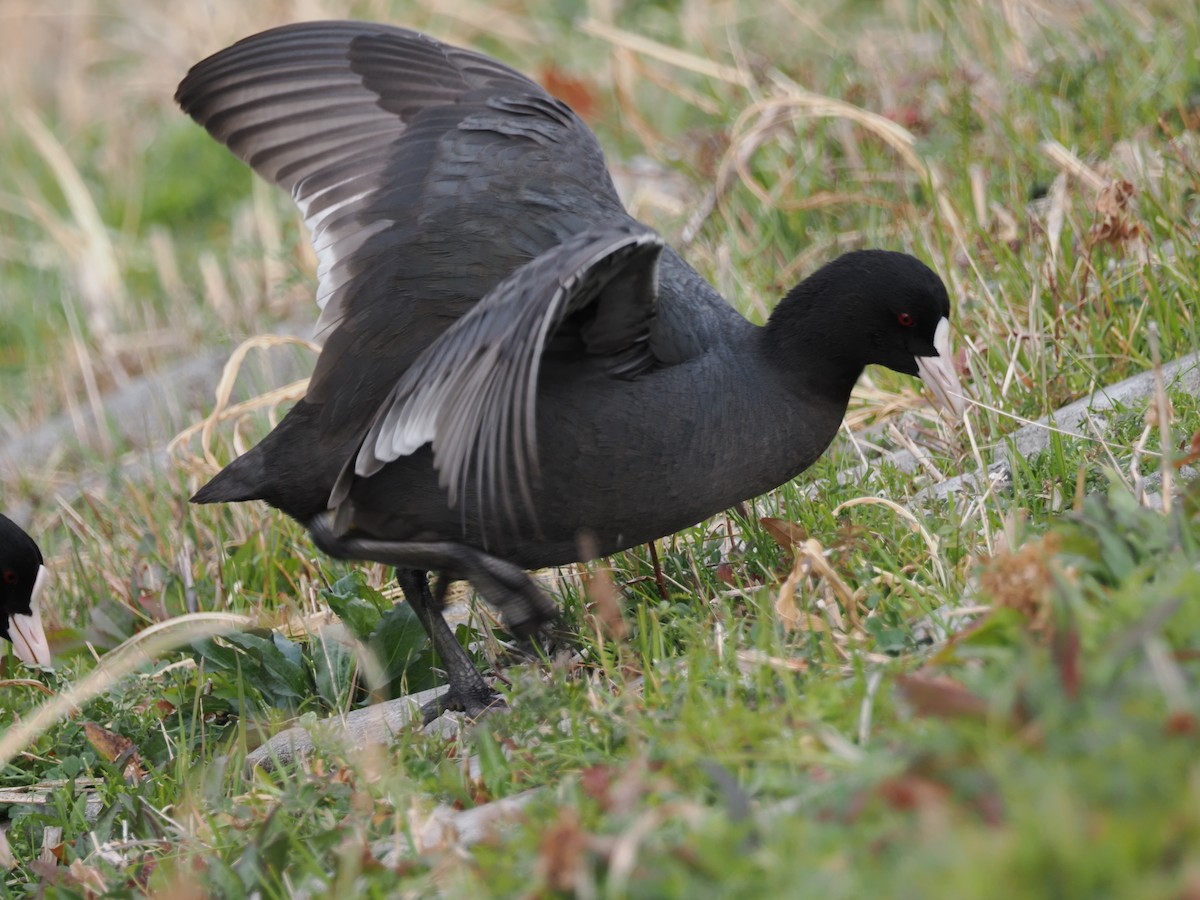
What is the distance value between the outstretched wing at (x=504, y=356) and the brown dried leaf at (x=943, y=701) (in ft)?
3.01

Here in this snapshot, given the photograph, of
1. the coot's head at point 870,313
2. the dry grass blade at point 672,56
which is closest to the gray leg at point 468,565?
the coot's head at point 870,313

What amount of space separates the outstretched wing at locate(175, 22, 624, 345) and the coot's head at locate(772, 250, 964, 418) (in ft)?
1.77

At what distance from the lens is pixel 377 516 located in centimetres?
341

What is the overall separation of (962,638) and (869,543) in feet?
2.49

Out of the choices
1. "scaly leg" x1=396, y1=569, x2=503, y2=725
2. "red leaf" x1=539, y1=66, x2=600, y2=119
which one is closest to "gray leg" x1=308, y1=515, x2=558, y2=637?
"scaly leg" x1=396, y1=569, x2=503, y2=725

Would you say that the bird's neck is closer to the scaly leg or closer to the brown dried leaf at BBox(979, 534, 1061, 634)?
the scaly leg

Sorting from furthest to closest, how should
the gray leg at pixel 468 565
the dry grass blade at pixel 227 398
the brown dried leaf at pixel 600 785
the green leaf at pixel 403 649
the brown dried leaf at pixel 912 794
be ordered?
the dry grass blade at pixel 227 398, the green leaf at pixel 403 649, the gray leg at pixel 468 565, the brown dried leaf at pixel 600 785, the brown dried leaf at pixel 912 794

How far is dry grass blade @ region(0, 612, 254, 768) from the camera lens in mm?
2936

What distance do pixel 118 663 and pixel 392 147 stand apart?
1.48 metres

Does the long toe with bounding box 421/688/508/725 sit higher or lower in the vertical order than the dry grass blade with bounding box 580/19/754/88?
lower

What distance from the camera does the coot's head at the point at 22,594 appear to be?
4.09 metres

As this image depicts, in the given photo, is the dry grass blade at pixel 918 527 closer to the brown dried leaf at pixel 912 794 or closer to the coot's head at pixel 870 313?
the coot's head at pixel 870 313

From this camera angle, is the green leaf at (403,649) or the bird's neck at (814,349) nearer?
the bird's neck at (814,349)

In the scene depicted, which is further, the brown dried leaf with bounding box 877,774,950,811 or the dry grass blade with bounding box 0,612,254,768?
the dry grass blade with bounding box 0,612,254,768
